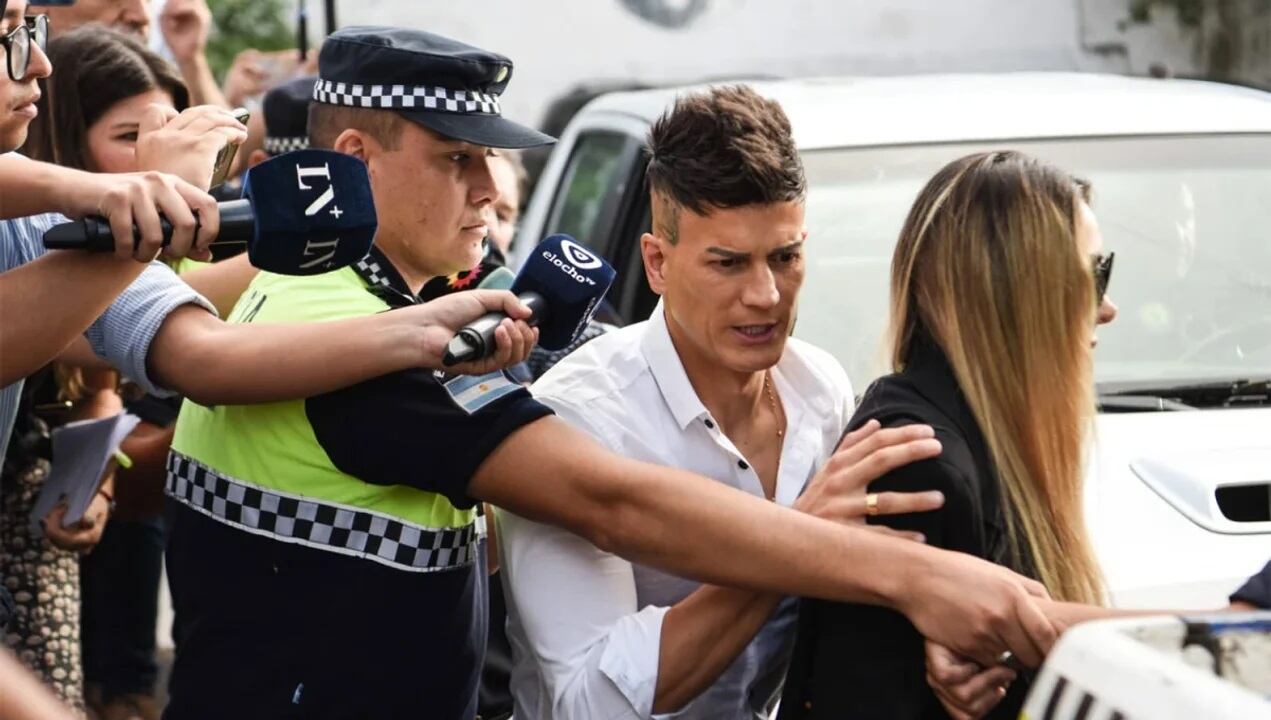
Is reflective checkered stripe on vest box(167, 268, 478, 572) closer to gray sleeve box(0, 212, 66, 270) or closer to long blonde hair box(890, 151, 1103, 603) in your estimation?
gray sleeve box(0, 212, 66, 270)

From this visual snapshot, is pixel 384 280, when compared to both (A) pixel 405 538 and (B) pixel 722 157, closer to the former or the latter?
(A) pixel 405 538

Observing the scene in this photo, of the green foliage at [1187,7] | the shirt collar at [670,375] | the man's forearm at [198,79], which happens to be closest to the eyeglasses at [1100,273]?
the shirt collar at [670,375]

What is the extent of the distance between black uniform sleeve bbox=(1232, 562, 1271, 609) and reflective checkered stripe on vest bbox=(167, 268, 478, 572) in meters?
1.19

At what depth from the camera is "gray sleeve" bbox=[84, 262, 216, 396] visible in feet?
10.6

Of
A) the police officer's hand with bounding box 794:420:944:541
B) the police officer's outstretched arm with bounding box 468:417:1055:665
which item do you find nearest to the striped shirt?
the police officer's outstretched arm with bounding box 468:417:1055:665

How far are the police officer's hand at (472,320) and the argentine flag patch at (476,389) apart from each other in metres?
0.04

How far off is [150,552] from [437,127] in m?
2.60

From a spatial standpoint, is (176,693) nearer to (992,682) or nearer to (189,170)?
(189,170)

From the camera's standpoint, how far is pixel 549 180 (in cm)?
698

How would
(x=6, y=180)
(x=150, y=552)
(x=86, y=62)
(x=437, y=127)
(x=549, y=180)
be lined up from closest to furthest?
(x=6, y=180), (x=437, y=127), (x=86, y=62), (x=150, y=552), (x=549, y=180)

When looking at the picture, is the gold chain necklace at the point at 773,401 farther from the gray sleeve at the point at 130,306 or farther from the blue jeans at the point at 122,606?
the blue jeans at the point at 122,606

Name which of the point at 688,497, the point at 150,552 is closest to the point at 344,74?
the point at 688,497

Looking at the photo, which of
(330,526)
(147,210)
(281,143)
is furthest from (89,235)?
(281,143)

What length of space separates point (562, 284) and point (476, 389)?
0.24 meters
